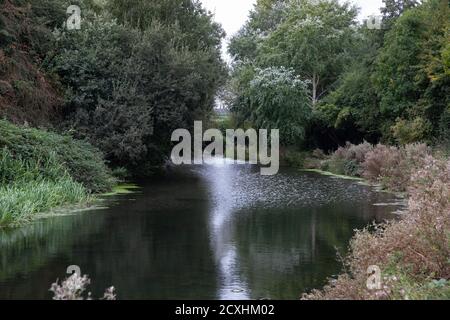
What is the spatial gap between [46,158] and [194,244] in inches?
286

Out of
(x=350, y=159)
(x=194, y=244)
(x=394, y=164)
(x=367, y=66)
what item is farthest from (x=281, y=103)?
(x=194, y=244)

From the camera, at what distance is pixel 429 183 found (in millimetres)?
8977

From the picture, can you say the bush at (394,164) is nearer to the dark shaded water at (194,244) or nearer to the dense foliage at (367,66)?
the dark shaded water at (194,244)

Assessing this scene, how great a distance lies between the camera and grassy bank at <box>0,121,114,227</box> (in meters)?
13.5

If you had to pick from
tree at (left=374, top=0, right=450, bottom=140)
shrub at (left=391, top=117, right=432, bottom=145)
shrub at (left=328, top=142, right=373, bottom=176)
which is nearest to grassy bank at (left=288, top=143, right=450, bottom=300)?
shrub at (left=391, top=117, right=432, bottom=145)

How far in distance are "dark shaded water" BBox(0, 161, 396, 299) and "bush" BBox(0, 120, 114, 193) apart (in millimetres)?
1278

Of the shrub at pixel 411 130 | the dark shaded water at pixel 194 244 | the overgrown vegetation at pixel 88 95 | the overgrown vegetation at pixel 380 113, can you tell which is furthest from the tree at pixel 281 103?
the dark shaded water at pixel 194 244

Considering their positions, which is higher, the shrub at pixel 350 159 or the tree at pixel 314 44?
the tree at pixel 314 44

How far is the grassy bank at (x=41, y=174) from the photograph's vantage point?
13.5 meters

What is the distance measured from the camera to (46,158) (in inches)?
659

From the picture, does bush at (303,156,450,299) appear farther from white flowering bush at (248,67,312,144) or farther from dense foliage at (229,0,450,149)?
white flowering bush at (248,67,312,144)

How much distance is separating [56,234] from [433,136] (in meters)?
17.2

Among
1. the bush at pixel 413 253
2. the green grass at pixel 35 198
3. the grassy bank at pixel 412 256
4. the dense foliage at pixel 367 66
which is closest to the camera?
the grassy bank at pixel 412 256

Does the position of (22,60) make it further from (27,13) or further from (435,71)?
(435,71)
